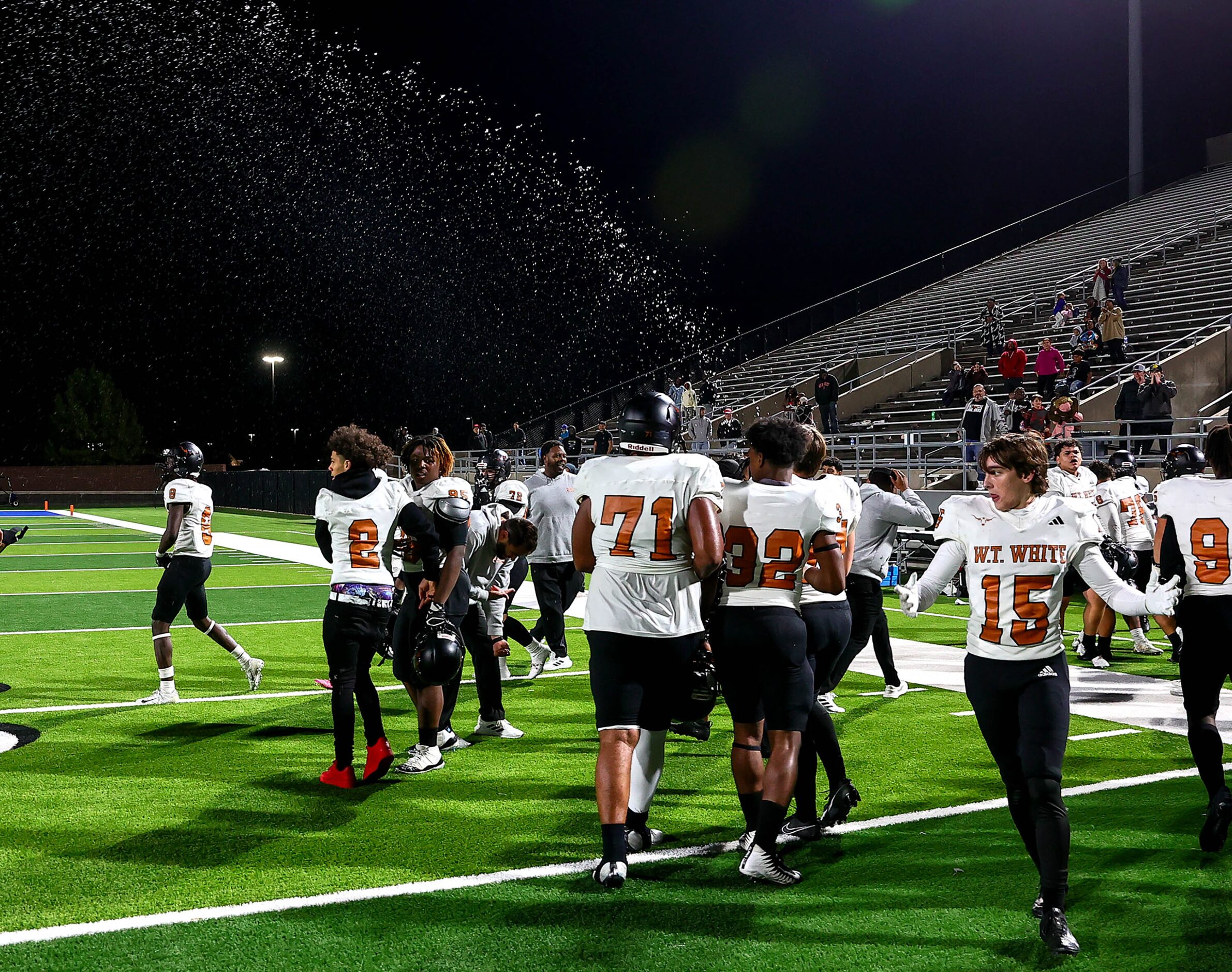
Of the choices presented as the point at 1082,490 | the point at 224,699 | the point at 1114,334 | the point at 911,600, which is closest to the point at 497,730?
the point at 224,699

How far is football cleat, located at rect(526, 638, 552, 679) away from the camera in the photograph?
380 inches

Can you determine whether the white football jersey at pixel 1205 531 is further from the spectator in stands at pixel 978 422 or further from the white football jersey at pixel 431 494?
the spectator in stands at pixel 978 422

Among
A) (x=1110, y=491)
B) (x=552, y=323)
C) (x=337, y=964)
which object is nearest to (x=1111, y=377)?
(x=1110, y=491)

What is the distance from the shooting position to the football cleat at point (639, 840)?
494cm

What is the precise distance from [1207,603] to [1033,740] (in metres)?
1.64

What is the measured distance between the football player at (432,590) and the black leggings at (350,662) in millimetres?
226

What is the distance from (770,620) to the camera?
4516 mm

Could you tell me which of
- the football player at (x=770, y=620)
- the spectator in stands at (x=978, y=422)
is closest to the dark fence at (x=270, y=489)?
the spectator in stands at (x=978, y=422)

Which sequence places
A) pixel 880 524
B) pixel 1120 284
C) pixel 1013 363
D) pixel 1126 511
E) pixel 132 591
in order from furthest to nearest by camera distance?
pixel 1120 284 < pixel 1013 363 < pixel 132 591 < pixel 1126 511 < pixel 880 524

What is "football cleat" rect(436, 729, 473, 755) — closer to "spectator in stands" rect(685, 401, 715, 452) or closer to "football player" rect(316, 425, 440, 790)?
"football player" rect(316, 425, 440, 790)

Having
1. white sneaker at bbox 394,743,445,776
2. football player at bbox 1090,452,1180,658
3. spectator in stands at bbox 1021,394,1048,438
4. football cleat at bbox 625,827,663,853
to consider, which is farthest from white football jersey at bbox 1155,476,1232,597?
spectator in stands at bbox 1021,394,1048,438

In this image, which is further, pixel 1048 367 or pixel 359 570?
pixel 1048 367

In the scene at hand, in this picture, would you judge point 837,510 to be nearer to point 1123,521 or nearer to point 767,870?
point 767,870

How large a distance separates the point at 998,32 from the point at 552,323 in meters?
23.3
